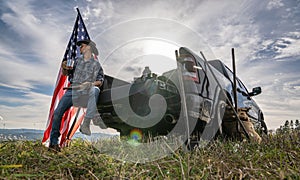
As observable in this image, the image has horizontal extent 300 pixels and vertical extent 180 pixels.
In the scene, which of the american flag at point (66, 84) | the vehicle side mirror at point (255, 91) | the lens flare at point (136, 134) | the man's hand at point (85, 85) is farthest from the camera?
the vehicle side mirror at point (255, 91)

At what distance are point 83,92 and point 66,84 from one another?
143 cm

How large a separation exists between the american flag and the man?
0.90 m

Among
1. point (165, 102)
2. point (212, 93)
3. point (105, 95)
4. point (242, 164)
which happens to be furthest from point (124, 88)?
point (242, 164)

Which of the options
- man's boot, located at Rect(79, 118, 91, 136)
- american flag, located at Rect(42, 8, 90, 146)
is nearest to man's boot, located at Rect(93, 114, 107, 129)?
man's boot, located at Rect(79, 118, 91, 136)

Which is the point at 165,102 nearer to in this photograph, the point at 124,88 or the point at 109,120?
the point at 124,88

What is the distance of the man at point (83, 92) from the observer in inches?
155

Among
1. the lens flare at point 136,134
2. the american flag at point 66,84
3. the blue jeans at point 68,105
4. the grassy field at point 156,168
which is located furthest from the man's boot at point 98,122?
the grassy field at point 156,168

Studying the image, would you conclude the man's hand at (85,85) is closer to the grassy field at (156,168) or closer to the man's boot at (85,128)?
the man's boot at (85,128)

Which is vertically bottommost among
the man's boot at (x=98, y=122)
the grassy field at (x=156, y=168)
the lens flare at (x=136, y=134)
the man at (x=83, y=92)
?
the grassy field at (x=156, y=168)

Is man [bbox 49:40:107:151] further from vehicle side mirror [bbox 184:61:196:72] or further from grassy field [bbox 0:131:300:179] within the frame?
vehicle side mirror [bbox 184:61:196:72]

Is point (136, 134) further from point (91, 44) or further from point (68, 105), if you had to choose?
point (91, 44)

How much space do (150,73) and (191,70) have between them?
2.06ft

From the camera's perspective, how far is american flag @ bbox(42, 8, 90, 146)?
5.07m

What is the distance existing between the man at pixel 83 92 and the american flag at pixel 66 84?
904 mm
